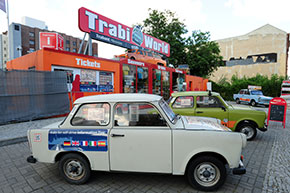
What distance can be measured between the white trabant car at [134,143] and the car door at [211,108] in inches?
103

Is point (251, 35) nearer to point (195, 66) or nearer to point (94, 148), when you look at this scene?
point (195, 66)

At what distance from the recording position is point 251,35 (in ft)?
130

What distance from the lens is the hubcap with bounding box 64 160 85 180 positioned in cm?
317

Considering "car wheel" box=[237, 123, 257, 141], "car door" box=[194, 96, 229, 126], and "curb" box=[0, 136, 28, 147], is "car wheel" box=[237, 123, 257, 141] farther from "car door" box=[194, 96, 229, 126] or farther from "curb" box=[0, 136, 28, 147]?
"curb" box=[0, 136, 28, 147]

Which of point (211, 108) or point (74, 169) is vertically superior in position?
point (211, 108)

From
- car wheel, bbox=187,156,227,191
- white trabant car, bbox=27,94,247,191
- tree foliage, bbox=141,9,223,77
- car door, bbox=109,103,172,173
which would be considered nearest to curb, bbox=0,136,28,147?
white trabant car, bbox=27,94,247,191

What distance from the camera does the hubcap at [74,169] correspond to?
3.17m

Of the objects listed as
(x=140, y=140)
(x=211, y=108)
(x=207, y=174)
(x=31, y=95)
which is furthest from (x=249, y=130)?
(x=31, y=95)

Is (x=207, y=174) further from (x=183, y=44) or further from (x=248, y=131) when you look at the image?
(x=183, y=44)

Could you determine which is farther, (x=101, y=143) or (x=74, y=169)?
(x=74, y=169)

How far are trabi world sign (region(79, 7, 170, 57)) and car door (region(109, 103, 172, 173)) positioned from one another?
915 cm

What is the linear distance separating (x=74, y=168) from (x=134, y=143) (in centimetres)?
126

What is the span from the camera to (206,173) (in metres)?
2.87

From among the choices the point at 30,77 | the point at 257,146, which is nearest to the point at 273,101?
the point at 257,146
